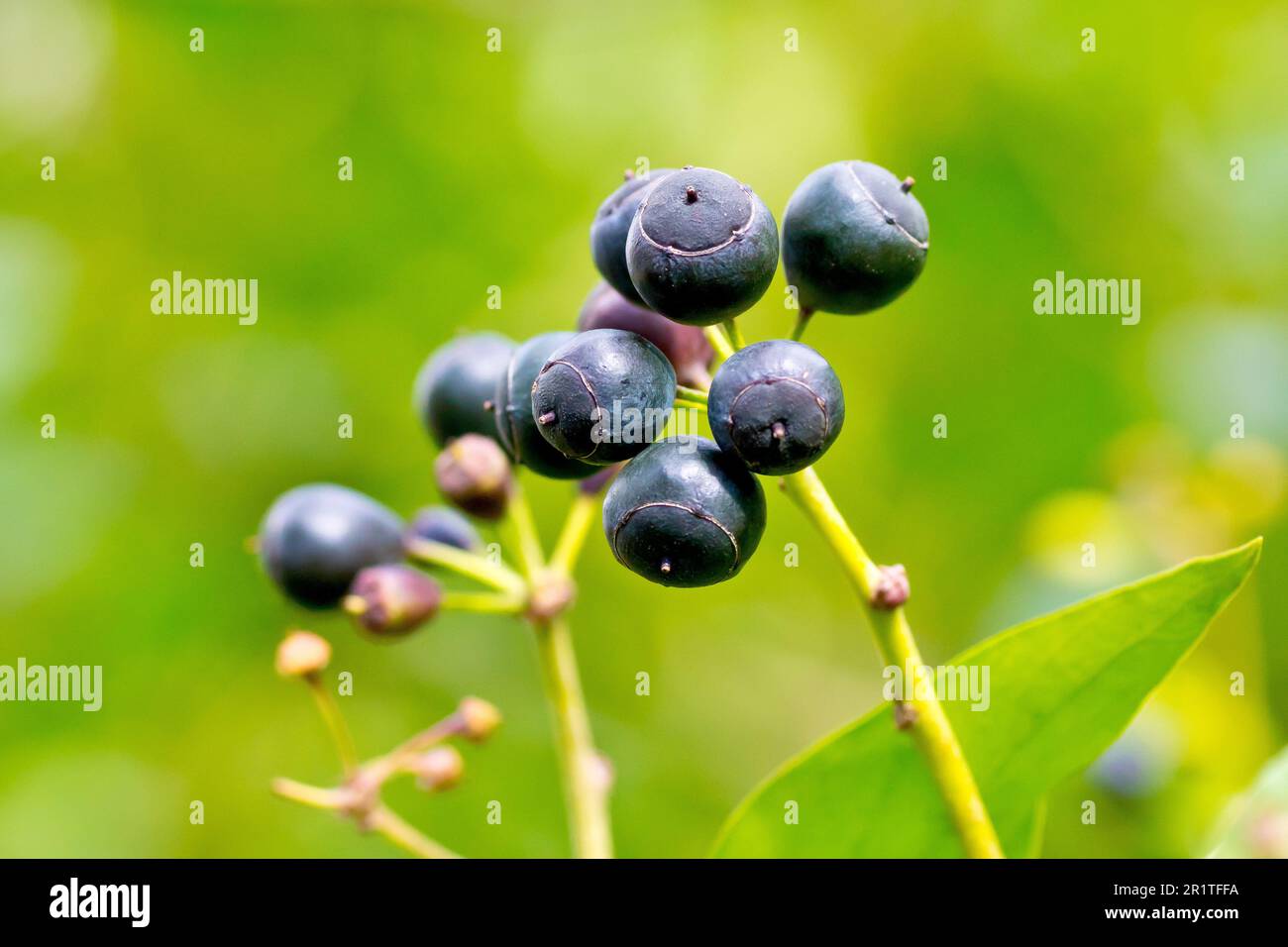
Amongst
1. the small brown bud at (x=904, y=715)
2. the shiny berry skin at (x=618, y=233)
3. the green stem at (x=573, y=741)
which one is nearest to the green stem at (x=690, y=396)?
the shiny berry skin at (x=618, y=233)

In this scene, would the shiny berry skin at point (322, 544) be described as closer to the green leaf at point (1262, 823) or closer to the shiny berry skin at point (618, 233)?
the shiny berry skin at point (618, 233)

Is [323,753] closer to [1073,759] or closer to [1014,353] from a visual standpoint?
[1014,353]

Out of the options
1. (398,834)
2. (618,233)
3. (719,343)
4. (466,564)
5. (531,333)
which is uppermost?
(531,333)

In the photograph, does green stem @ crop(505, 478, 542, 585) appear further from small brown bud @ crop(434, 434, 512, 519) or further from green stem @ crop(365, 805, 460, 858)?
green stem @ crop(365, 805, 460, 858)

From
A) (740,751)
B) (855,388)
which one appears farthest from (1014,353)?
(740,751)

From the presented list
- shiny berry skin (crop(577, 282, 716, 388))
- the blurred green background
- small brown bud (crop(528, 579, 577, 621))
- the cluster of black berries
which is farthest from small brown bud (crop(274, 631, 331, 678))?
the blurred green background

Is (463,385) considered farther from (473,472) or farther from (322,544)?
(322,544)

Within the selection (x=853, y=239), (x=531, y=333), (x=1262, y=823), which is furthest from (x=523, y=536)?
(x=531, y=333)
